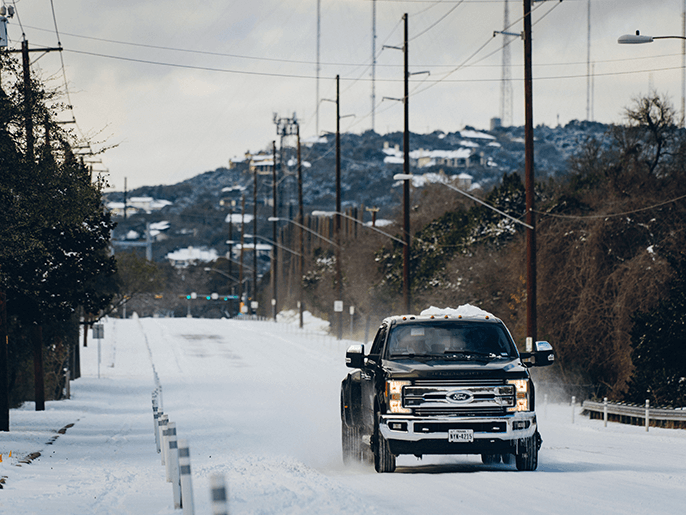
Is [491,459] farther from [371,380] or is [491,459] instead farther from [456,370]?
[456,370]

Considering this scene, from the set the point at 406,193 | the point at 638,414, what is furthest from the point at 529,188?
the point at 406,193

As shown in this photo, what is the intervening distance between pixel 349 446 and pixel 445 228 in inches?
1885

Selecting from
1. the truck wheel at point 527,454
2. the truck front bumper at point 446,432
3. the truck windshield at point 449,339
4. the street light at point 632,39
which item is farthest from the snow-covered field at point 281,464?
the street light at point 632,39

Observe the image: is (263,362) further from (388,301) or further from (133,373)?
(388,301)

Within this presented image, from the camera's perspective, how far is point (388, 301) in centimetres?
6688

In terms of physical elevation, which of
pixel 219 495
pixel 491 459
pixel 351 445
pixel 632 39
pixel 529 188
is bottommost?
Result: pixel 491 459

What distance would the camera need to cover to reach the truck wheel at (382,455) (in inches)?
500

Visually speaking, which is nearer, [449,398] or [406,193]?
[449,398]

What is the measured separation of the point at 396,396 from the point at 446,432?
78 cm

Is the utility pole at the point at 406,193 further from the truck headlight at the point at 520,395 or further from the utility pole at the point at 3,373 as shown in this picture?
the truck headlight at the point at 520,395

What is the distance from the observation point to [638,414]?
2422cm

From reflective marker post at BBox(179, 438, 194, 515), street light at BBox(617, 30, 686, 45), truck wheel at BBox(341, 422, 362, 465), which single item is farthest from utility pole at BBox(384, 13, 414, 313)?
reflective marker post at BBox(179, 438, 194, 515)

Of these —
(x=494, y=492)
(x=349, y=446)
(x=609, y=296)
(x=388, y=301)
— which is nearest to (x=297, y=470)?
(x=349, y=446)

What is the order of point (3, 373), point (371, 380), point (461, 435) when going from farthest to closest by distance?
1. point (3, 373)
2. point (371, 380)
3. point (461, 435)
